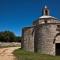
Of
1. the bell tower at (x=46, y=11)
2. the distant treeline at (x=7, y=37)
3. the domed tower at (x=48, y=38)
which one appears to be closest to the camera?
the domed tower at (x=48, y=38)

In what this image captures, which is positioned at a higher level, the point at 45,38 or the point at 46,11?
the point at 46,11

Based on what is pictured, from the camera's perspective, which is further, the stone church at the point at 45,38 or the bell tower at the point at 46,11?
the bell tower at the point at 46,11

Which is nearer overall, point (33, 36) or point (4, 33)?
point (33, 36)

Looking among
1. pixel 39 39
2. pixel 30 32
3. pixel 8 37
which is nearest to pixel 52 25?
pixel 39 39

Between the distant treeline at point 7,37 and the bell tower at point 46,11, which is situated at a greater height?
the bell tower at point 46,11

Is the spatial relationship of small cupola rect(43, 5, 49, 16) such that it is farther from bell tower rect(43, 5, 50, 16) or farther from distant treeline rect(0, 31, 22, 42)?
distant treeline rect(0, 31, 22, 42)

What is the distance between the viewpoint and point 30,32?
95.8 ft

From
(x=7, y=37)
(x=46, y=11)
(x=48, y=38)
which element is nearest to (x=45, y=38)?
(x=48, y=38)

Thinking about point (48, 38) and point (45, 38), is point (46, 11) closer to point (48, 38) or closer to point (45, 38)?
point (45, 38)

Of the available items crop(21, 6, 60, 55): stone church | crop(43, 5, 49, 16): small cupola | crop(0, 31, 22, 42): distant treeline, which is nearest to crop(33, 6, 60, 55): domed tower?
crop(21, 6, 60, 55): stone church

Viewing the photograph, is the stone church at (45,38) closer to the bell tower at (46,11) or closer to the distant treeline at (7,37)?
the bell tower at (46,11)

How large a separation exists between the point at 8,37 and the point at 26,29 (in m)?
39.4

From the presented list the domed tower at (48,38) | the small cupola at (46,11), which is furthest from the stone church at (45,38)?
the small cupola at (46,11)

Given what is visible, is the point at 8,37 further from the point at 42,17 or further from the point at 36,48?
the point at 36,48
